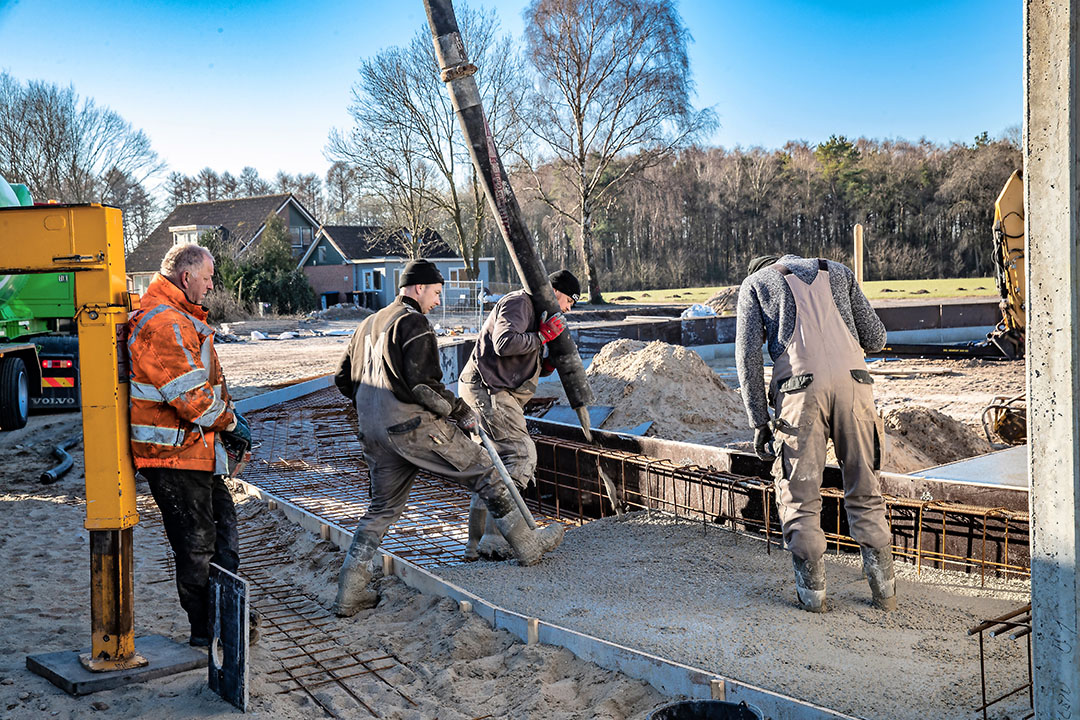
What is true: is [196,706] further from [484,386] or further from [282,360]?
[282,360]

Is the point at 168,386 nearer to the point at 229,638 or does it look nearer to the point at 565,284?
the point at 229,638

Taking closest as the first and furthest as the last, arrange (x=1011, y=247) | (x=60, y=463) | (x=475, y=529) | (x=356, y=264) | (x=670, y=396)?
(x=475, y=529)
(x=1011, y=247)
(x=60, y=463)
(x=670, y=396)
(x=356, y=264)

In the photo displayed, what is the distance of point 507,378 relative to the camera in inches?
201

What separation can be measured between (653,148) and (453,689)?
1254 inches

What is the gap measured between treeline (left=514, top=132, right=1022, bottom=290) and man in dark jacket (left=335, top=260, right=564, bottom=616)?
32.8 meters

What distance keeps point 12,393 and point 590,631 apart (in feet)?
28.7

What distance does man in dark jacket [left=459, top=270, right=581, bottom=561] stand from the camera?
195 inches

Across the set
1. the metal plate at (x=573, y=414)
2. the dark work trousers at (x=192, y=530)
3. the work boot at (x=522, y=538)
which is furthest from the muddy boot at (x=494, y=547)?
the metal plate at (x=573, y=414)

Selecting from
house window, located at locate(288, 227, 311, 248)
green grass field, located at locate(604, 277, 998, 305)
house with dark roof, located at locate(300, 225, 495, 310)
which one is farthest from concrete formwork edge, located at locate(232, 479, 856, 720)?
house window, located at locate(288, 227, 311, 248)

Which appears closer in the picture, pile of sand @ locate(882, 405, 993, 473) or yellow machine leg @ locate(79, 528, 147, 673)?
yellow machine leg @ locate(79, 528, 147, 673)


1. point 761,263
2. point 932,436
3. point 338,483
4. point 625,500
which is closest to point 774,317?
point 761,263

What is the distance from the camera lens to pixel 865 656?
11.1 feet

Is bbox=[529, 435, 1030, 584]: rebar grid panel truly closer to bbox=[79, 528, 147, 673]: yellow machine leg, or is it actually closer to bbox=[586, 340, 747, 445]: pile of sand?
bbox=[586, 340, 747, 445]: pile of sand

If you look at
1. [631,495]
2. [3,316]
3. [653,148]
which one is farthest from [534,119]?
[631,495]
